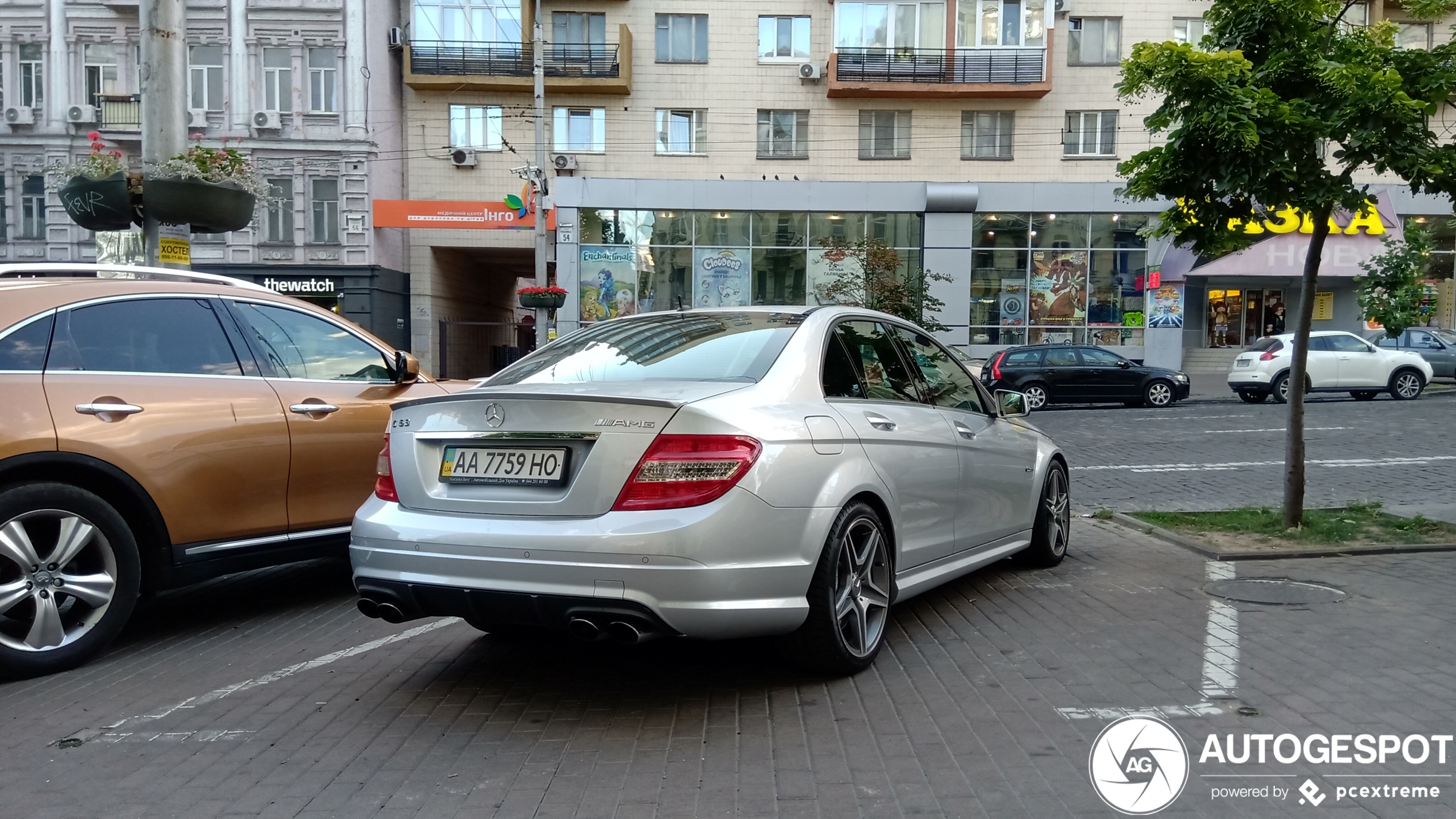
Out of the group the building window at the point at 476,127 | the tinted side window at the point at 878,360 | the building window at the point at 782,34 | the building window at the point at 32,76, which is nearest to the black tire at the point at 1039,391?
the building window at the point at 782,34

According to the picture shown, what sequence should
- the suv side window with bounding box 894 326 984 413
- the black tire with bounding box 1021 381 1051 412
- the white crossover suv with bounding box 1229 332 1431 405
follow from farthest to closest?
the black tire with bounding box 1021 381 1051 412 < the white crossover suv with bounding box 1229 332 1431 405 < the suv side window with bounding box 894 326 984 413

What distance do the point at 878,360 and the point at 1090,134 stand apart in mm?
29224

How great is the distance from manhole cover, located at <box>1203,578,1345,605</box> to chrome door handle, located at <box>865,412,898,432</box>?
2290 millimetres

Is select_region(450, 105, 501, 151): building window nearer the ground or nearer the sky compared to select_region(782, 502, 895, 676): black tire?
nearer the sky

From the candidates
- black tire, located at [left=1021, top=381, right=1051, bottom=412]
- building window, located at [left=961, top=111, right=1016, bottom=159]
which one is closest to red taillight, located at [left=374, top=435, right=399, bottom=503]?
black tire, located at [left=1021, top=381, right=1051, bottom=412]

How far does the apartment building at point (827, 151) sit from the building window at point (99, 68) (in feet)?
27.6

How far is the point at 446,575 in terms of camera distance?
153 inches

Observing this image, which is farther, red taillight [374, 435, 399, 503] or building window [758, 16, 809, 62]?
building window [758, 16, 809, 62]

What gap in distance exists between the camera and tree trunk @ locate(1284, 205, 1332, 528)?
7.29 m

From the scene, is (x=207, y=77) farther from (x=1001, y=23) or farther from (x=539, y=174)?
(x=1001, y=23)

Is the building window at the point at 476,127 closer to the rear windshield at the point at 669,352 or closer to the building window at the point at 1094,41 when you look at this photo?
the building window at the point at 1094,41

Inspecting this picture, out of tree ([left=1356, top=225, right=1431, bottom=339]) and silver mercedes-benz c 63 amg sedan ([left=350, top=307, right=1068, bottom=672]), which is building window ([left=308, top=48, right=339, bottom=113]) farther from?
silver mercedes-benz c 63 amg sedan ([left=350, top=307, right=1068, bottom=672])

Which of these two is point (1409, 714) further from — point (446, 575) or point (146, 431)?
point (146, 431)

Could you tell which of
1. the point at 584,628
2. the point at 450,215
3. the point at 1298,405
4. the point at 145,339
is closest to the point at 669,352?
the point at 584,628
